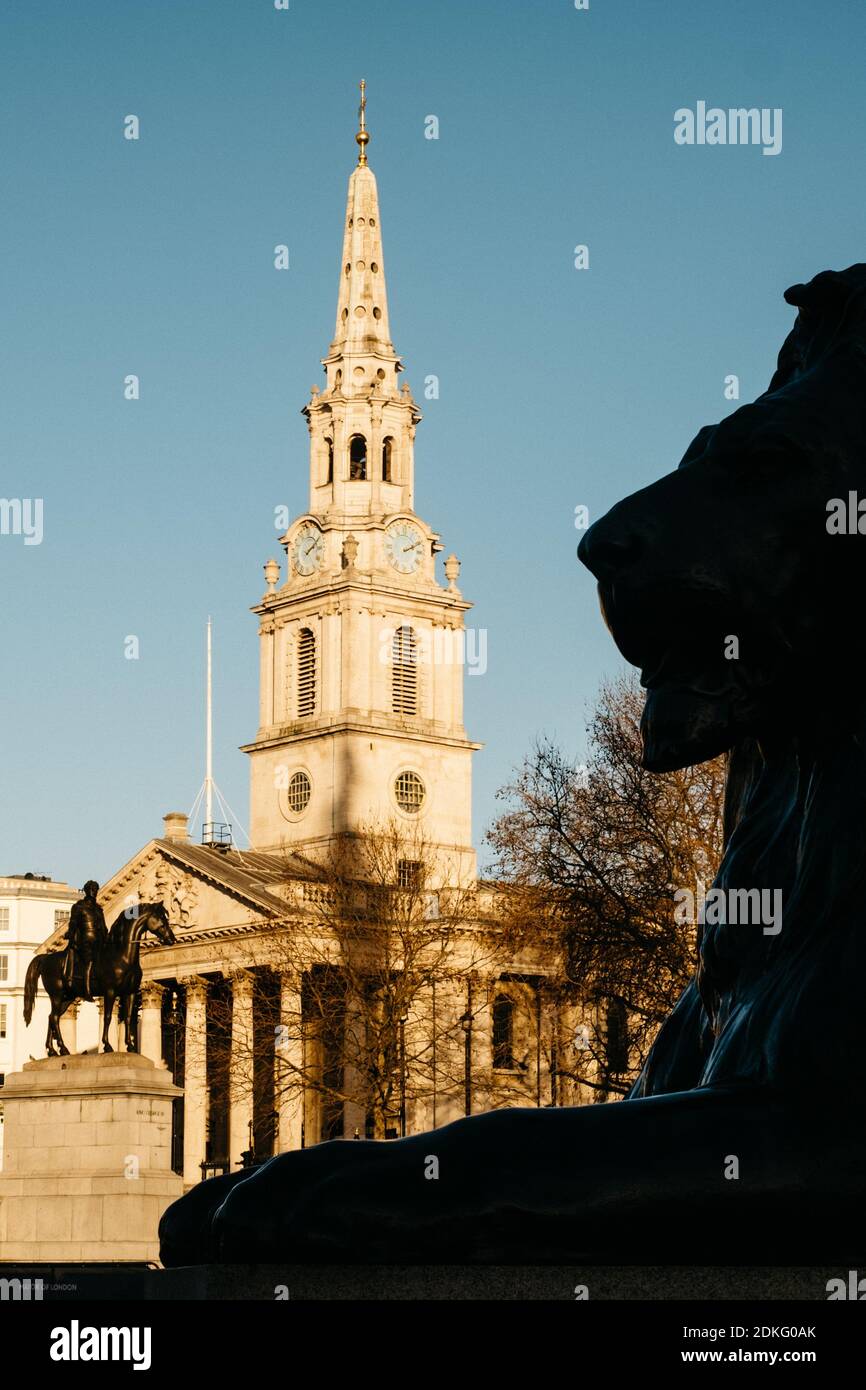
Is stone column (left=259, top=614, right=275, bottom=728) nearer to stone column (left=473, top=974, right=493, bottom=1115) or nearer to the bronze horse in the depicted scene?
stone column (left=473, top=974, right=493, bottom=1115)

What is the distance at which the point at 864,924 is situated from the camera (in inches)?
88.0

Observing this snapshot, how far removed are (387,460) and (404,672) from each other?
8.79 metres

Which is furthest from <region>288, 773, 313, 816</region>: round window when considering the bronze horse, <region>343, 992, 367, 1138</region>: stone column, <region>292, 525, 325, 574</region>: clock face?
the bronze horse

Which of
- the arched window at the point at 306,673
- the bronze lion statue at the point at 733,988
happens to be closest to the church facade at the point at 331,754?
the arched window at the point at 306,673

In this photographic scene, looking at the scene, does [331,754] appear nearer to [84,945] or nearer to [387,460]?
[387,460]

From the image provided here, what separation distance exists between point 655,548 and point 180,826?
87292 millimetres

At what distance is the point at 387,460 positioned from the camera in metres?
89.8

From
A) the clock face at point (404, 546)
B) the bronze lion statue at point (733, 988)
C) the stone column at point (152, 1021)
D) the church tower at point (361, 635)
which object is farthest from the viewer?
the clock face at point (404, 546)

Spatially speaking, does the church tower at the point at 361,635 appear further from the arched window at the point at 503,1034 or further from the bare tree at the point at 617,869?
the bare tree at the point at 617,869

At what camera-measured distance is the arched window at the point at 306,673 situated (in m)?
88.1

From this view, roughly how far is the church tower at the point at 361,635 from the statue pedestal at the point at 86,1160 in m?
41.0
